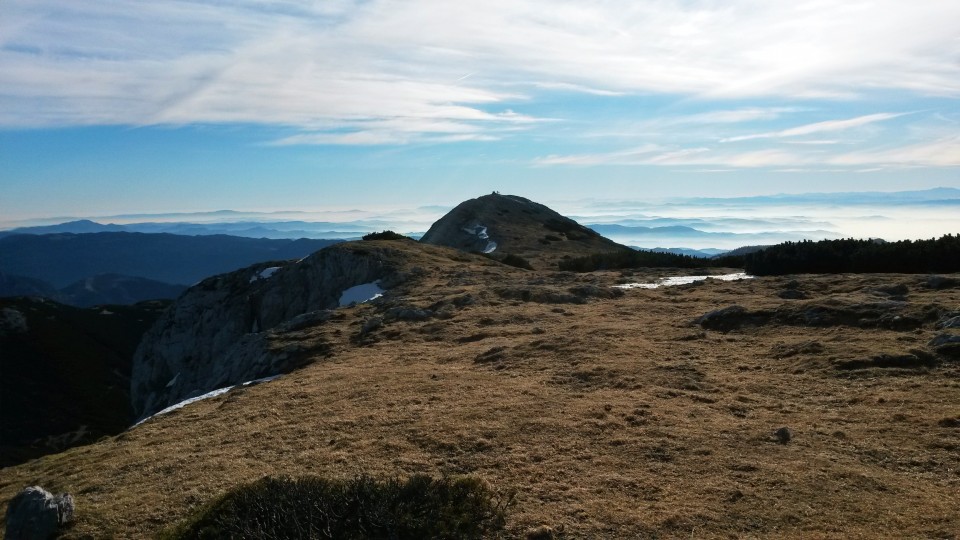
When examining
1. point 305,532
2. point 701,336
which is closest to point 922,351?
point 701,336

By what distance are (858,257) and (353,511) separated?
33186mm

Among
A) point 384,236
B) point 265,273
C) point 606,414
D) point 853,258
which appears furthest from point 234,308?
point 853,258

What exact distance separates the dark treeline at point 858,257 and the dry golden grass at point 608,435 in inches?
406

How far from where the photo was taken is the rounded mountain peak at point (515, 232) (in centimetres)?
6350

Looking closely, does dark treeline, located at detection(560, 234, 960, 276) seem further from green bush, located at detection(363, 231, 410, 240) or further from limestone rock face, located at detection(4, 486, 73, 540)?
limestone rock face, located at detection(4, 486, 73, 540)

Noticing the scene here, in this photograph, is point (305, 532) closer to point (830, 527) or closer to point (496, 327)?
point (830, 527)

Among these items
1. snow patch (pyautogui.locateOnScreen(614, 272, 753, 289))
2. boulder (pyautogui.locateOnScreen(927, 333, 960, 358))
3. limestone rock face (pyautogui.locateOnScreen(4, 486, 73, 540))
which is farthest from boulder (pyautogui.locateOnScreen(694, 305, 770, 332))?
limestone rock face (pyautogui.locateOnScreen(4, 486, 73, 540))

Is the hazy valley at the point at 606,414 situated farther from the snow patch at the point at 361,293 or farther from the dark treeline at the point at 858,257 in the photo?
the snow patch at the point at 361,293

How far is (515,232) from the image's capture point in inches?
2864

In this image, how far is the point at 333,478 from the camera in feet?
36.9

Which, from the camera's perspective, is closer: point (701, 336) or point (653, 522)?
→ point (653, 522)

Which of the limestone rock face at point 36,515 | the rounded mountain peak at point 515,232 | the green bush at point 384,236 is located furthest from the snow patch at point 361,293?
the limestone rock face at point 36,515

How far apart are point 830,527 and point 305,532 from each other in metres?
7.59

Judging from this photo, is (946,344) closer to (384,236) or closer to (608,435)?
(608,435)
